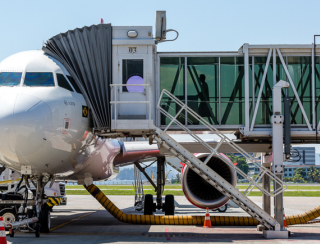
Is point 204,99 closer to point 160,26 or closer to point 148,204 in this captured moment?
point 160,26

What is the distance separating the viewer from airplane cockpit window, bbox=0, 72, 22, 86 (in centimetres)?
1035

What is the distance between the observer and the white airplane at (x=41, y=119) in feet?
30.7

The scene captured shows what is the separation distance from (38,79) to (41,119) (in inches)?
56.9

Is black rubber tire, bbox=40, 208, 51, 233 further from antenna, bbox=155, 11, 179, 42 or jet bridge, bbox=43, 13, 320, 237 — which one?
antenna, bbox=155, 11, 179, 42

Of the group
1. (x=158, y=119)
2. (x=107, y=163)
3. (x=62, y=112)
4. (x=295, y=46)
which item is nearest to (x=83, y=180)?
(x=107, y=163)

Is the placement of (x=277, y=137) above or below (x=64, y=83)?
below

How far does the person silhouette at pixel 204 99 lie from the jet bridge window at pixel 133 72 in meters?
1.82

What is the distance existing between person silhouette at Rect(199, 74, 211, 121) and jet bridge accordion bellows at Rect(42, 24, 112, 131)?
8.52 feet

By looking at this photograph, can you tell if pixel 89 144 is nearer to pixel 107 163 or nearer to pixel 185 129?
pixel 185 129

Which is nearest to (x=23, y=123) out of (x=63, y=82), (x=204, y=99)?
(x=63, y=82)

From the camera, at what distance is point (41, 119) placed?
31.3 ft

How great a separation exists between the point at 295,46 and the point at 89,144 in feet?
20.3

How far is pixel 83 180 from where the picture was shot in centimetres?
1543

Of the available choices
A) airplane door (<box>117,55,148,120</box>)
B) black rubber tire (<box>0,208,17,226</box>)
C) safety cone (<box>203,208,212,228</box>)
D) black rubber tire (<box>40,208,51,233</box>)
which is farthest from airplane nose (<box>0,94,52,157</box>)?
safety cone (<box>203,208,212,228</box>)
